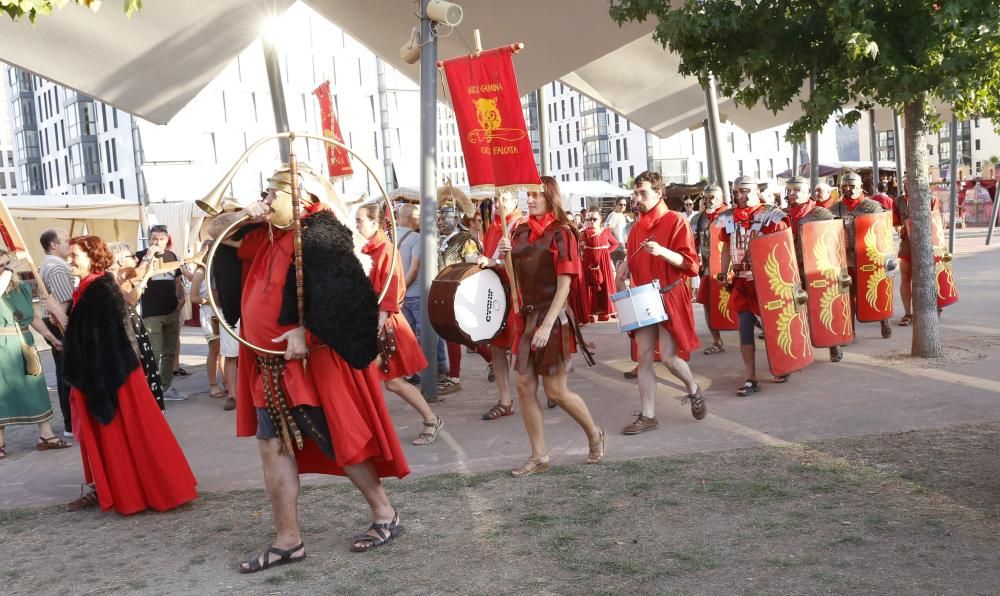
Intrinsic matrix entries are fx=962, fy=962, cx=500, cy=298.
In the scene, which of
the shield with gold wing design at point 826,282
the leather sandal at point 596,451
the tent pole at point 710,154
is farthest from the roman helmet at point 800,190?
the tent pole at point 710,154

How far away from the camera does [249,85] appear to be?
66125 millimetres

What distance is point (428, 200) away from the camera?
8.41m

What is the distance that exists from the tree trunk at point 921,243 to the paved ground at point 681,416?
241 mm

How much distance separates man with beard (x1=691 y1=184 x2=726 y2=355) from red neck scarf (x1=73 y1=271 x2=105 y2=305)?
5.78 meters

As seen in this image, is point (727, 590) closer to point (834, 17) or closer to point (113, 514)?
point (113, 514)

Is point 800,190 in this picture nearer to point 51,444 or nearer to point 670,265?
point 670,265

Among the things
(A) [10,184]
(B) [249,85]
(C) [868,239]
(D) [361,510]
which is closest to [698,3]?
(C) [868,239]

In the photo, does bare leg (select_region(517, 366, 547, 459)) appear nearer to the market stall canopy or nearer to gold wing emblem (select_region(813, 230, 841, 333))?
gold wing emblem (select_region(813, 230, 841, 333))

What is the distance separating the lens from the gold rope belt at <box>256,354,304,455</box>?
14.4 ft

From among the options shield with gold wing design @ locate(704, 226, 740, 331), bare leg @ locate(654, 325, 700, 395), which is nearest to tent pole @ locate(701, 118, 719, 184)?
shield with gold wing design @ locate(704, 226, 740, 331)

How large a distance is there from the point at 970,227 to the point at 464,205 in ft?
86.9

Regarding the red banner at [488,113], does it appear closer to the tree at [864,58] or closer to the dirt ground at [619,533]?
the tree at [864,58]

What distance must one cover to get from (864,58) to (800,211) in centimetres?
144

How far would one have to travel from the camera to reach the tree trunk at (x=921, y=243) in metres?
8.16
